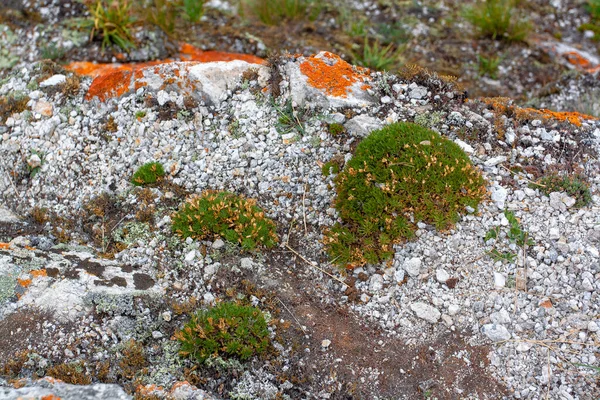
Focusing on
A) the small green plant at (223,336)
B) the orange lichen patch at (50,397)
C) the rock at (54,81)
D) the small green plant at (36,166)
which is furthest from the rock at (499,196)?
the rock at (54,81)

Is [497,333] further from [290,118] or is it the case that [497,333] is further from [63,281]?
[63,281]

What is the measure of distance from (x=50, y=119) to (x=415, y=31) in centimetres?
675

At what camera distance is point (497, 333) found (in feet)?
17.0

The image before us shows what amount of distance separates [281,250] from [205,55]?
14.7 feet

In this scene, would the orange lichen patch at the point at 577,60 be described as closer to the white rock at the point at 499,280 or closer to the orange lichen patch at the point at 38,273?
the white rock at the point at 499,280

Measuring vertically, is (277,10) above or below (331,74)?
below

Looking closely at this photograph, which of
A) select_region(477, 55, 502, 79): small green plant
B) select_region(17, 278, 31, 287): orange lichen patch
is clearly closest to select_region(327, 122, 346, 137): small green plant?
select_region(17, 278, 31, 287): orange lichen patch

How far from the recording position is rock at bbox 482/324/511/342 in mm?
5172

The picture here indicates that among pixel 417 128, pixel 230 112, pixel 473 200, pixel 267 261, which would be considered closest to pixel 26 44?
pixel 230 112

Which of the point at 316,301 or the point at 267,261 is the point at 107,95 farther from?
the point at 316,301

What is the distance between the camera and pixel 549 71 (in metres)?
9.80

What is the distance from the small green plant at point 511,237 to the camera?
5.55 m

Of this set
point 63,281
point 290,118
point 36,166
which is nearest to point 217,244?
point 63,281

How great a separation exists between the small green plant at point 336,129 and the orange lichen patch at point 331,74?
440 mm
